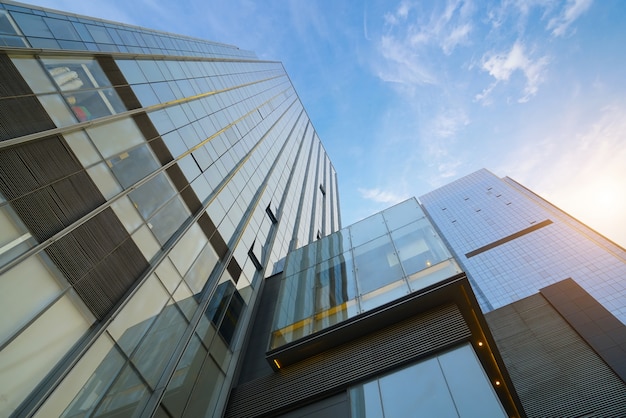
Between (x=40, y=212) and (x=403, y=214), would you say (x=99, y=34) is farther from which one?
(x=403, y=214)

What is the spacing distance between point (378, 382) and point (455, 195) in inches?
4816

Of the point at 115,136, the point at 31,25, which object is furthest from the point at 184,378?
the point at 31,25

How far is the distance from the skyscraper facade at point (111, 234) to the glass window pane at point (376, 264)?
19.5ft

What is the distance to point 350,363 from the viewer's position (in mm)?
11156

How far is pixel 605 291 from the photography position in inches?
2534

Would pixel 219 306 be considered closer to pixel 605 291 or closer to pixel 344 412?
pixel 344 412

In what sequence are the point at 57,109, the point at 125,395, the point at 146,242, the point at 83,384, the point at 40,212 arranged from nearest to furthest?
the point at 83,384
the point at 40,212
the point at 125,395
the point at 57,109
the point at 146,242

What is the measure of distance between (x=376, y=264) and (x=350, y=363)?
405cm

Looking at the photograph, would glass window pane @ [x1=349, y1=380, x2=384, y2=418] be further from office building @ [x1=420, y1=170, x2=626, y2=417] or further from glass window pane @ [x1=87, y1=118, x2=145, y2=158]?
glass window pane @ [x1=87, y1=118, x2=145, y2=158]

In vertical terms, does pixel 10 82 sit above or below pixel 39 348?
above

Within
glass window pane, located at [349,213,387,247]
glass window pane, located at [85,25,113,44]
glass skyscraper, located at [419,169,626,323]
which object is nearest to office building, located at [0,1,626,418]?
glass window pane, located at [349,213,387,247]

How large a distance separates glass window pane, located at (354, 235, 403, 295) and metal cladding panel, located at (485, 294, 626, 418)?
7.43 metres

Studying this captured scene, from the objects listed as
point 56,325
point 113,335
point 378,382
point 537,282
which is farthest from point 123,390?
point 537,282

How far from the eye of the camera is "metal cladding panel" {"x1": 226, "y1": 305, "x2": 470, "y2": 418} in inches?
402
